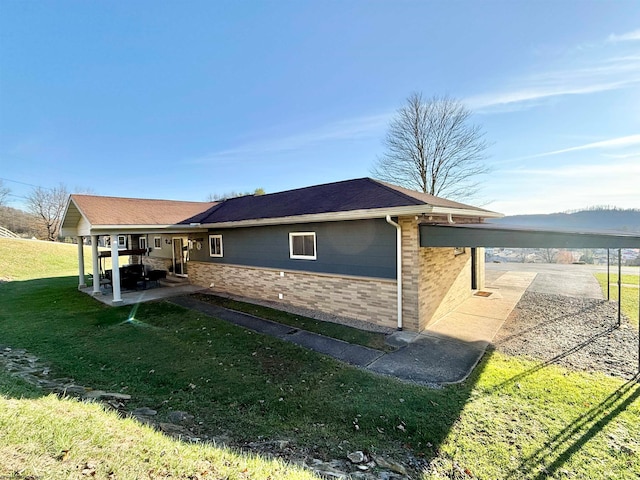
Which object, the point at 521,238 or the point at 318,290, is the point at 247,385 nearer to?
the point at 318,290

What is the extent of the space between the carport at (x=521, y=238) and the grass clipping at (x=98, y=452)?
5810 millimetres

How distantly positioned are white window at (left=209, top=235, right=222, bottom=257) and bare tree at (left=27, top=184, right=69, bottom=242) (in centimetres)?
4733

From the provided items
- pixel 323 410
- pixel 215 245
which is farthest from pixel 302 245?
pixel 323 410

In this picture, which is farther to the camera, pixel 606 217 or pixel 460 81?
pixel 460 81

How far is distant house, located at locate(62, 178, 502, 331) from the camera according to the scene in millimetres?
7527

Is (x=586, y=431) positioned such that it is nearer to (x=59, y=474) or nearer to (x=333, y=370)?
(x=333, y=370)

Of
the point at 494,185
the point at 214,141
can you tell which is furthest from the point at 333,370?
the point at 494,185

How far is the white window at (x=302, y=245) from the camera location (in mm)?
A: 9539

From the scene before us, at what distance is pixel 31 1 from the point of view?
8.90 metres

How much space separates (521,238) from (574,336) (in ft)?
10.7

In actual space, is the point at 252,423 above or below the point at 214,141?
below

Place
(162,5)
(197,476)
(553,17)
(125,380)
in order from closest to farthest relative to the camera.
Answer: (197,476) → (125,380) → (553,17) → (162,5)

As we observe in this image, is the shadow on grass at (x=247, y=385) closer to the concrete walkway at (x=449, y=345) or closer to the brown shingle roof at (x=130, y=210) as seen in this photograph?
the concrete walkway at (x=449, y=345)

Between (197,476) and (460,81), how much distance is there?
17685mm
